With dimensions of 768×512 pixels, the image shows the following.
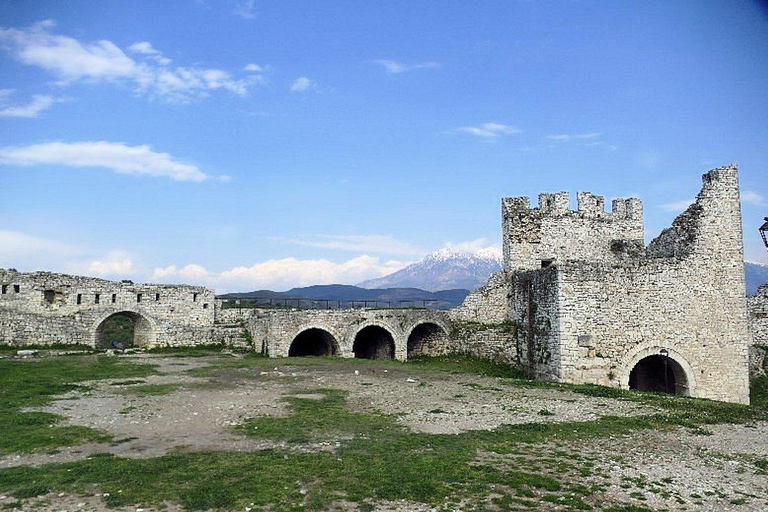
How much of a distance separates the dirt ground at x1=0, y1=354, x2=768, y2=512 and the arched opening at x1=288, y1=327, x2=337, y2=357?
10.1 m

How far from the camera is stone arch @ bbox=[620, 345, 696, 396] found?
2286 centimetres

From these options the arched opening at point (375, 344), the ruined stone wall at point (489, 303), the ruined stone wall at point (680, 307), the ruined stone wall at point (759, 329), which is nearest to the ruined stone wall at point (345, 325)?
the arched opening at point (375, 344)

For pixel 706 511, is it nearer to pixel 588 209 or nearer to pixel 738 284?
pixel 738 284

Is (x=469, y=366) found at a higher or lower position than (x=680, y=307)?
lower

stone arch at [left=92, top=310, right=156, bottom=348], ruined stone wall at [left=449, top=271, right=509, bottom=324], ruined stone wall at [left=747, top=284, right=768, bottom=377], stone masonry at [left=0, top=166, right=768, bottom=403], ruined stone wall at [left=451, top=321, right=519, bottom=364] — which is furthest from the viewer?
stone arch at [left=92, top=310, right=156, bottom=348]

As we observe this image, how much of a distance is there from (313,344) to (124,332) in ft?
54.4

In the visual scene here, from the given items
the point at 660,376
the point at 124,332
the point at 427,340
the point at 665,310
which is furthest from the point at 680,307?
the point at 124,332

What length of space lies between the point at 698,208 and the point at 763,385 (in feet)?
32.8

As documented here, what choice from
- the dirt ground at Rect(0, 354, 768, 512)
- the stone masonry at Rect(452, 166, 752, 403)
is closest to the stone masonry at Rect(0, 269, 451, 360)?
the stone masonry at Rect(452, 166, 752, 403)

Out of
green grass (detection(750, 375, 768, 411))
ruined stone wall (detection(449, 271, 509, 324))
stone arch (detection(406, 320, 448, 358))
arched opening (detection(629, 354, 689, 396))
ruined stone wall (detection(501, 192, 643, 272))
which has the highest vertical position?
ruined stone wall (detection(501, 192, 643, 272))

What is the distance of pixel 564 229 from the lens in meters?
30.5

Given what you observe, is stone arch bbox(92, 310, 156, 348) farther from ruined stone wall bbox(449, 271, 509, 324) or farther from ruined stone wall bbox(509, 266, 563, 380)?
ruined stone wall bbox(509, 266, 563, 380)

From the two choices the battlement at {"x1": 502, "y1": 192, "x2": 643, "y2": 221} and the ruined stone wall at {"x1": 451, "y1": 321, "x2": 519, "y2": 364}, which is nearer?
the ruined stone wall at {"x1": 451, "y1": 321, "x2": 519, "y2": 364}

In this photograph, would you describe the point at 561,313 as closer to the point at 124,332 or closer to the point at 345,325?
the point at 345,325
